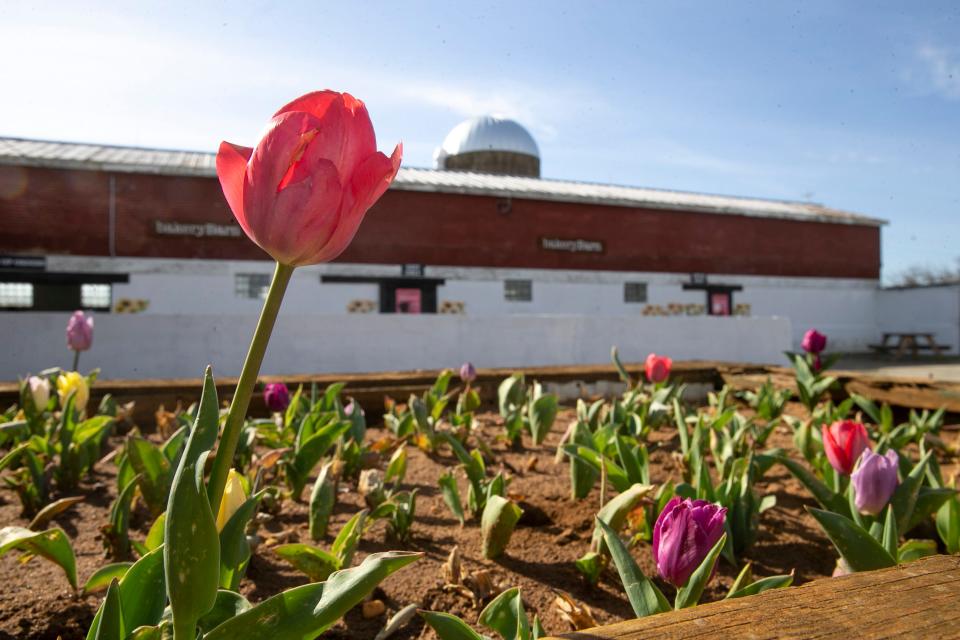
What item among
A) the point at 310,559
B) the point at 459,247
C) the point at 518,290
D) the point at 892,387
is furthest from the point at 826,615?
the point at 518,290

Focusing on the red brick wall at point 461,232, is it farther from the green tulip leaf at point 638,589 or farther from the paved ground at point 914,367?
the green tulip leaf at point 638,589

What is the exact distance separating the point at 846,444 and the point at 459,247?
17.2 metres

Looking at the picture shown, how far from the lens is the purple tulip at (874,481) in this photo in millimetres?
1289

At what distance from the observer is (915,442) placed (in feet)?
9.10

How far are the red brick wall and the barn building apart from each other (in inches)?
1.5

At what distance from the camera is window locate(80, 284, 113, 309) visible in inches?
633

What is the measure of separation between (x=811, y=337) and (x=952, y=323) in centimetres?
2265

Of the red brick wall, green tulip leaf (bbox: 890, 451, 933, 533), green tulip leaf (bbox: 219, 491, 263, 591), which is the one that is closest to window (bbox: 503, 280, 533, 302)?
the red brick wall

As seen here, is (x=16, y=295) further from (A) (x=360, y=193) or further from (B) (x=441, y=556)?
(A) (x=360, y=193)

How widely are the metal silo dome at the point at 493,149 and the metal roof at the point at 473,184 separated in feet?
6.00

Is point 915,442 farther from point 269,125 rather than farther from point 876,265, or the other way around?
point 876,265

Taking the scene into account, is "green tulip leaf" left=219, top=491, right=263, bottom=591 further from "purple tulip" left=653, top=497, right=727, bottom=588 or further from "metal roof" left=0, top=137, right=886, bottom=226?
"metal roof" left=0, top=137, right=886, bottom=226

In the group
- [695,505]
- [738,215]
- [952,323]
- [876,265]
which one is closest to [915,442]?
[695,505]

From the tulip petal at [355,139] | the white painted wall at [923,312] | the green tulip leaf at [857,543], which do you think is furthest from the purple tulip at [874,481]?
the white painted wall at [923,312]
